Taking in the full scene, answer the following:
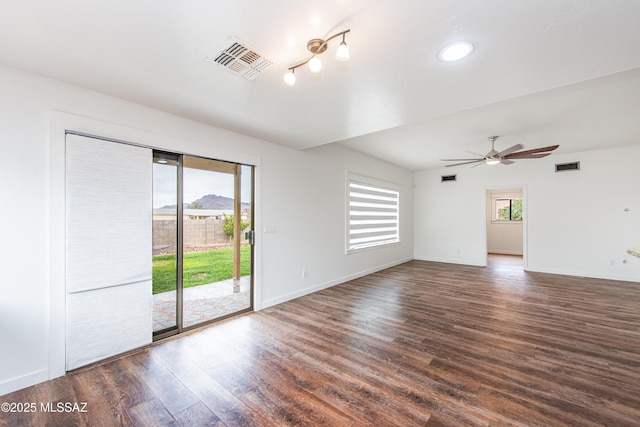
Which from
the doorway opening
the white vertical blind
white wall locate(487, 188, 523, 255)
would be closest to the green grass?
the white vertical blind

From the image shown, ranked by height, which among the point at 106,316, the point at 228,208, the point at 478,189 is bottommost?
the point at 106,316

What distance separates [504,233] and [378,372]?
9791 mm

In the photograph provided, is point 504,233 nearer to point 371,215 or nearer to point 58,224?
point 371,215

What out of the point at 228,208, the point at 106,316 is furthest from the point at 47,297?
the point at 228,208

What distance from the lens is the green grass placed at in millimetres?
2955

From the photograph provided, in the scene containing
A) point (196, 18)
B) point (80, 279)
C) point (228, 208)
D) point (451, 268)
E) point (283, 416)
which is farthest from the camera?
point (451, 268)

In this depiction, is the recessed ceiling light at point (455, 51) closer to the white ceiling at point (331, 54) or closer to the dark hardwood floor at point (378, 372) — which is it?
the white ceiling at point (331, 54)

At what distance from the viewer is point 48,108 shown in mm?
2195

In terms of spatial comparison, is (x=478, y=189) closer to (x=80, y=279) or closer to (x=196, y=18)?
(x=196, y=18)

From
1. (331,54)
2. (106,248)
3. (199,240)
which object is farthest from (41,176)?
(331,54)

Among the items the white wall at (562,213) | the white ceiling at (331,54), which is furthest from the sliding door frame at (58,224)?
the white wall at (562,213)

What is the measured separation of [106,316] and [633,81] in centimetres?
568

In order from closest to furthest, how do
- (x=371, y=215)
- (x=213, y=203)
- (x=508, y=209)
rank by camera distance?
(x=213, y=203) → (x=371, y=215) → (x=508, y=209)

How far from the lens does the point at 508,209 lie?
9992 mm
